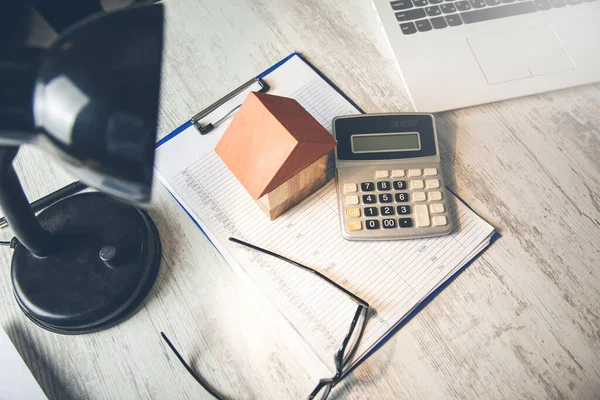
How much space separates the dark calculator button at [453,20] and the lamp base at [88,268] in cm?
48

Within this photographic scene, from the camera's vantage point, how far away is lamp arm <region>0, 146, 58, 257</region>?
323 millimetres

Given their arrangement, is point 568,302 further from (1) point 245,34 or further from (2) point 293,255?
(1) point 245,34

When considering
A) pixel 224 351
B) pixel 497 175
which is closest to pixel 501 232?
pixel 497 175

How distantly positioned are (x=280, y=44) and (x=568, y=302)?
1.58 ft

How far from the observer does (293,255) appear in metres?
0.46

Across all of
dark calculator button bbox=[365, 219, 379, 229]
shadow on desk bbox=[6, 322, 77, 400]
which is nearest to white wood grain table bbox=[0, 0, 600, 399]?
shadow on desk bbox=[6, 322, 77, 400]

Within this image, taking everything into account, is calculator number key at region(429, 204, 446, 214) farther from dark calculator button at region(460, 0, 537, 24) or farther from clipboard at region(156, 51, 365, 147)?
dark calculator button at region(460, 0, 537, 24)

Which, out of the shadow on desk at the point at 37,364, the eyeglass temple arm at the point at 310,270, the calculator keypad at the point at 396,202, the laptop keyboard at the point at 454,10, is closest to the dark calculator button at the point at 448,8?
the laptop keyboard at the point at 454,10

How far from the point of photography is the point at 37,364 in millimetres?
422

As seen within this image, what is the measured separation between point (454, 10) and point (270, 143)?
371mm

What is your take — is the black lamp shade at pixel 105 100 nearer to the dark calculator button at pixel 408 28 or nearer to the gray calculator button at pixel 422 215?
the gray calculator button at pixel 422 215

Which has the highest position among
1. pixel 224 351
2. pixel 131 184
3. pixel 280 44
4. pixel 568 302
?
pixel 131 184

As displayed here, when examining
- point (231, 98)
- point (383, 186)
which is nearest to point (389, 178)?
point (383, 186)

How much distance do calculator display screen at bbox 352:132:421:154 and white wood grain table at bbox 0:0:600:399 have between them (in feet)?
0.18
